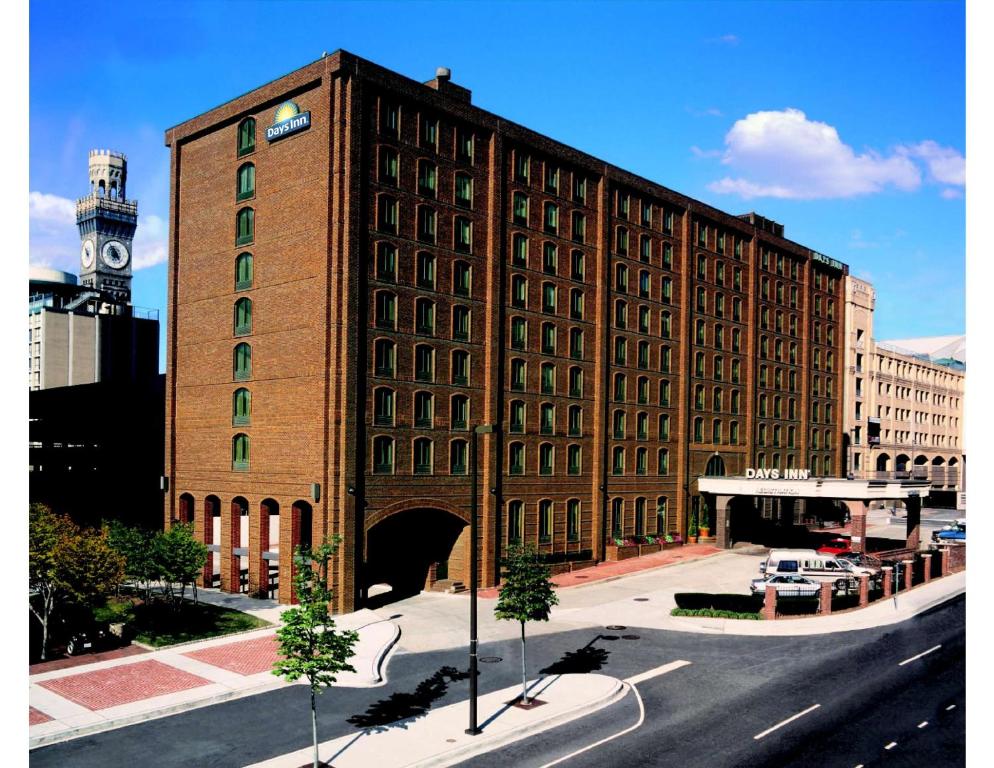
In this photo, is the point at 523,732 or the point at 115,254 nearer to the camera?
the point at 523,732

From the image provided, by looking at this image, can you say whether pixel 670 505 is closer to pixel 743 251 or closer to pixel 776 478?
Result: pixel 776 478

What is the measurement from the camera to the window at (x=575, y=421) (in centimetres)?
5859

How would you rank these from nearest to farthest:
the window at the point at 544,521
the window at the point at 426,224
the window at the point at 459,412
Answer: the window at the point at 426,224
the window at the point at 459,412
the window at the point at 544,521

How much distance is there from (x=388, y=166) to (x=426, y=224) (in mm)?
3996

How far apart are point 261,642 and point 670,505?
129 ft

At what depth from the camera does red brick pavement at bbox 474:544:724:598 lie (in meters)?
52.6

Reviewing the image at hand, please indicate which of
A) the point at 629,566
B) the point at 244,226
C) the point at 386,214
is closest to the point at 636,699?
the point at 386,214

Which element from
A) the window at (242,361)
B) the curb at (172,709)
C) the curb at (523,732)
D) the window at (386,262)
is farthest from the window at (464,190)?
the curb at (523,732)

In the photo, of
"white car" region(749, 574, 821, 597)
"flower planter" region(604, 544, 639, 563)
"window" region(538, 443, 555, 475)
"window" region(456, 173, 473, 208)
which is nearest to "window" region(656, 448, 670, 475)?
"flower planter" region(604, 544, 639, 563)

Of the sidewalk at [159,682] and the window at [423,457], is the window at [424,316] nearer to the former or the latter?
the window at [423,457]

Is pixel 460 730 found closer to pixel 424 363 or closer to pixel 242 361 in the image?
pixel 424 363

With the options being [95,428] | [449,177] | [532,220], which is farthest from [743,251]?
[95,428]

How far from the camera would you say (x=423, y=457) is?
48.2 m

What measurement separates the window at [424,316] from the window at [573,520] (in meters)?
16.9
